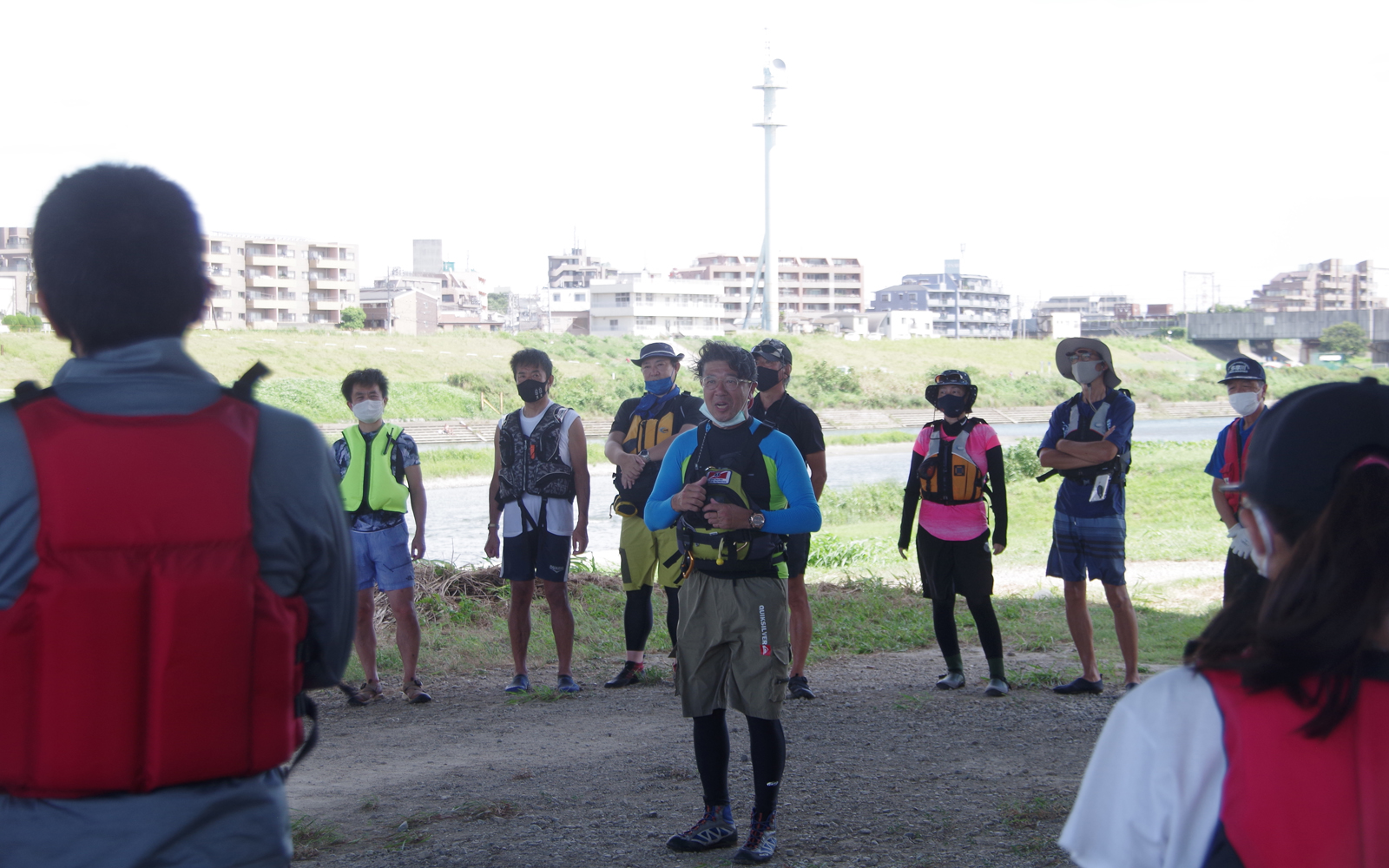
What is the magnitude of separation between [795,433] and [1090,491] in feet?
6.01

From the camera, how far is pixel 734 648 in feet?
14.2

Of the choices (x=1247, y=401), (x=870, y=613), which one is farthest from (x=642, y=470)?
(x=870, y=613)

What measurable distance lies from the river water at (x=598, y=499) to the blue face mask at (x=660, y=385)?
4957mm

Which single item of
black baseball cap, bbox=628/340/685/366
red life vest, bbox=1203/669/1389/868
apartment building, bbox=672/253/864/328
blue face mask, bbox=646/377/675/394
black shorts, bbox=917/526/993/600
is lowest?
black shorts, bbox=917/526/993/600

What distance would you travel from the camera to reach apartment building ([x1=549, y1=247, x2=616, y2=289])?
186m

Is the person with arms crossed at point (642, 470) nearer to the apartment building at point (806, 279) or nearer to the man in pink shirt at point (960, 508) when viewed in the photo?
the man in pink shirt at point (960, 508)

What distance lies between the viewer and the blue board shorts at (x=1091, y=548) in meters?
6.83

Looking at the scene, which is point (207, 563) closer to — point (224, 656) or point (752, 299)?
point (224, 656)

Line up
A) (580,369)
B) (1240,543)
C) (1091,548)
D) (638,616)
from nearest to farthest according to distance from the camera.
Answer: (1240,543), (1091,548), (638,616), (580,369)

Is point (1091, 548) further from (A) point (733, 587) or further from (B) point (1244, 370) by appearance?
(A) point (733, 587)

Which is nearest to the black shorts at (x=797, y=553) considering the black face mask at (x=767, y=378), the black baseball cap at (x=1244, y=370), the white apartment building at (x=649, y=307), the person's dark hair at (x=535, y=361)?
the black face mask at (x=767, y=378)

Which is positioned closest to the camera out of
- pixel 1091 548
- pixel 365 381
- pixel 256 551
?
pixel 256 551

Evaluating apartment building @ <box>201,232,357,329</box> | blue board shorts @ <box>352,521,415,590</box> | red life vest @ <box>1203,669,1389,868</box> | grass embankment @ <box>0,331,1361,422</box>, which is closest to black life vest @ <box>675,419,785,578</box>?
red life vest @ <box>1203,669,1389,868</box>

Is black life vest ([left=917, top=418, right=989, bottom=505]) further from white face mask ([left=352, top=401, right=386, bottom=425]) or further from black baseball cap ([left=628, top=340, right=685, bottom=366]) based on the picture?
white face mask ([left=352, top=401, right=386, bottom=425])
